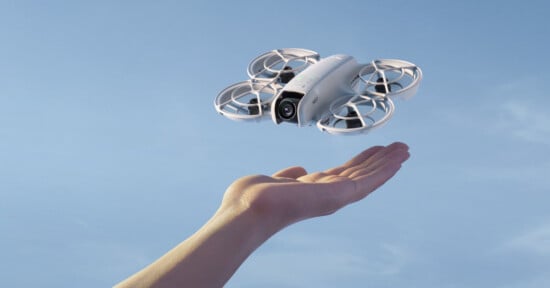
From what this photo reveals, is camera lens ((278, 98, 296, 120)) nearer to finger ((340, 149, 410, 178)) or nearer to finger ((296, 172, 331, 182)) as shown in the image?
finger ((340, 149, 410, 178))

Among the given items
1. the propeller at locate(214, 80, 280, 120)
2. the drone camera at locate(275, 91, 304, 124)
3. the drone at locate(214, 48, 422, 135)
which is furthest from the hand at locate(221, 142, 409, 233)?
the propeller at locate(214, 80, 280, 120)

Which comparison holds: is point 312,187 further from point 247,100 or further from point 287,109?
point 247,100

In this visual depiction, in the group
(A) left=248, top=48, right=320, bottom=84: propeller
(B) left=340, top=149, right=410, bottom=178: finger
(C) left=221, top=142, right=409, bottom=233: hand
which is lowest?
(C) left=221, top=142, right=409, bottom=233: hand

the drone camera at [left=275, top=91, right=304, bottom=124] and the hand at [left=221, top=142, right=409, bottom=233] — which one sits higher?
the drone camera at [left=275, top=91, right=304, bottom=124]

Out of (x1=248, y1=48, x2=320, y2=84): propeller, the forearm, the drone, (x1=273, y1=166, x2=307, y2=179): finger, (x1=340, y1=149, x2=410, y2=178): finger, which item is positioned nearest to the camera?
the forearm

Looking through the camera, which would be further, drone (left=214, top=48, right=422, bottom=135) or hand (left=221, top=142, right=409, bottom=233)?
drone (left=214, top=48, right=422, bottom=135)

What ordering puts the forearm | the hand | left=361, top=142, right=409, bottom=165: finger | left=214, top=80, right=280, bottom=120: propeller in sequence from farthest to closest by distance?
left=214, top=80, right=280, bottom=120: propeller
left=361, top=142, right=409, bottom=165: finger
the hand
the forearm

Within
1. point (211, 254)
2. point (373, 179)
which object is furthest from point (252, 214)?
point (373, 179)
